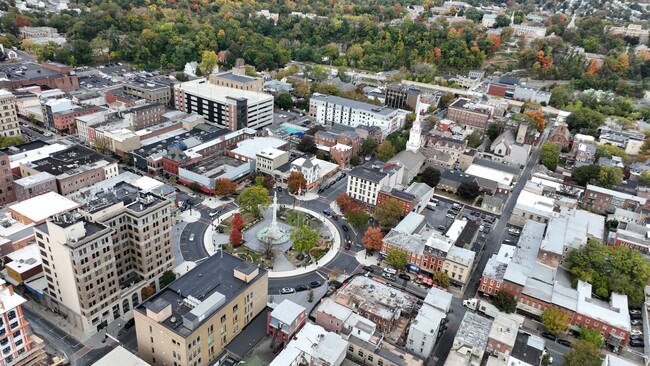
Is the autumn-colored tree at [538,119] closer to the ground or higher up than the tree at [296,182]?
higher up

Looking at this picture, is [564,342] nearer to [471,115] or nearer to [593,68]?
[471,115]

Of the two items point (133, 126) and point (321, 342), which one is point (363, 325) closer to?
point (321, 342)

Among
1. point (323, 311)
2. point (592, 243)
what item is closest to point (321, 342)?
point (323, 311)

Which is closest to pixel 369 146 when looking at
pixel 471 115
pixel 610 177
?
pixel 471 115

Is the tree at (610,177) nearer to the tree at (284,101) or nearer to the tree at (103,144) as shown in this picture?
the tree at (284,101)

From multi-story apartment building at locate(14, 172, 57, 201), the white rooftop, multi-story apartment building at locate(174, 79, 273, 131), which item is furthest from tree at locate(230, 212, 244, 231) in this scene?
multi-story apartment building at locate(174, 79, 273, 131)

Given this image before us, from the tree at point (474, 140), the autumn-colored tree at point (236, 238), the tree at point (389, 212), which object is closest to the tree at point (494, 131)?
the tree at point (474, 140)
